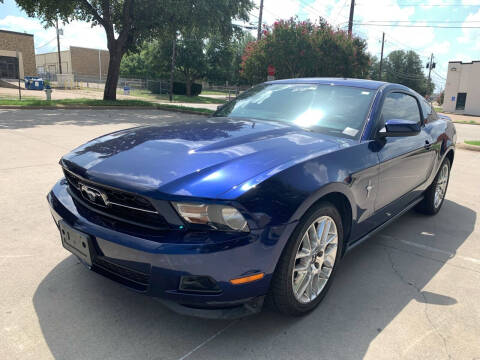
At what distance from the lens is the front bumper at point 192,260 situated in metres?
1.98

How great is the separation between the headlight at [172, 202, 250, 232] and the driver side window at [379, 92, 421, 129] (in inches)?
72.7

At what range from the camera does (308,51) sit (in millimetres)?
24656

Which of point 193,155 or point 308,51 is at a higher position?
point 308,51

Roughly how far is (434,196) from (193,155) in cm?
349

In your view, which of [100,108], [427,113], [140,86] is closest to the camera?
[427,113]

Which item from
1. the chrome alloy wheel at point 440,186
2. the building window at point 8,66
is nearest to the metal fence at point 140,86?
the building window at point 8,66

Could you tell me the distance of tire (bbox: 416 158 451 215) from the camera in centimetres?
466

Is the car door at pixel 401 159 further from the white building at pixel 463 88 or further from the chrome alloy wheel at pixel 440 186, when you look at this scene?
the white building at pixel 463 88

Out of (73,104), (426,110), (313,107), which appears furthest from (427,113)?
(73,104)

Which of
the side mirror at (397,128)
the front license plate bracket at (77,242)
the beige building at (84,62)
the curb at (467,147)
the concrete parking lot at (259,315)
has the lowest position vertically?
the concrete parking lot at (259,315)

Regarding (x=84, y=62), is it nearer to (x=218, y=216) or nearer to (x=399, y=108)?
(x=399, y=108)

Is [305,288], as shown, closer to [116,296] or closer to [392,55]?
[116,296]

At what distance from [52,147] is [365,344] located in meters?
7.07

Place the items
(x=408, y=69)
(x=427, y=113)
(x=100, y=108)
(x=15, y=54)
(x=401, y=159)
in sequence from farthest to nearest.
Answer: (x=408, y=69)
(x=15, y=54)
(x=100, y=108)
(x=427, y=113)
(x=401, y=159)
